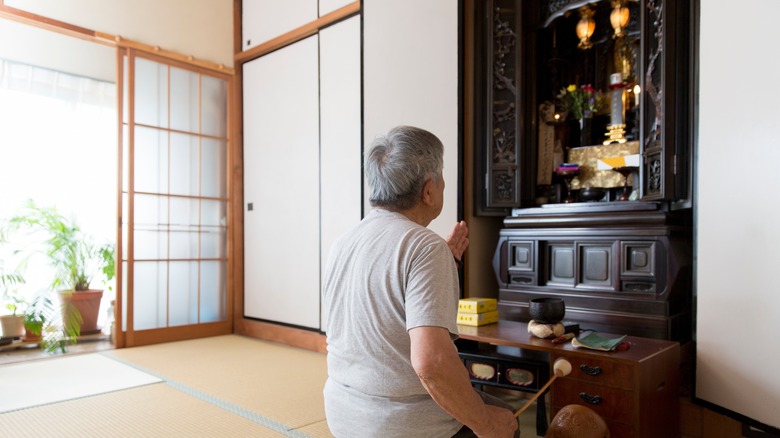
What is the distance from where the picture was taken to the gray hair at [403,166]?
4.13 ft

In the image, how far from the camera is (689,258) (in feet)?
8.00

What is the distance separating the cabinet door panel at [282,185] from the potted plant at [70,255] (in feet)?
4.81

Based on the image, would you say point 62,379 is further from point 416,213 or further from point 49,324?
point 416,213

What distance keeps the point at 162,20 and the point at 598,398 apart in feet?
14.9

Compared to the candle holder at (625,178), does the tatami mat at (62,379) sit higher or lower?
→ lower

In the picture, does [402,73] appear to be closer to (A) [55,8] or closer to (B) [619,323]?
(B) [619,323]

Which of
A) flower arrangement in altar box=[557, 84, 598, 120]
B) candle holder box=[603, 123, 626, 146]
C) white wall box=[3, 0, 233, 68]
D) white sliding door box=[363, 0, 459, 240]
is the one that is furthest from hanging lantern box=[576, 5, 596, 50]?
white wall box=[3, 0, 233, 68]

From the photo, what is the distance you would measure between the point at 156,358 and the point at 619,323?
3.18 metres

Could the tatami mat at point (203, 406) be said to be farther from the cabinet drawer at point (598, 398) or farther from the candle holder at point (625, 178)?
the candle holder at point (625, 178)

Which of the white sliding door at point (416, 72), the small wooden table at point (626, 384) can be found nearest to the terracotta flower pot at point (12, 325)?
the white sliding door at point (416, 72)

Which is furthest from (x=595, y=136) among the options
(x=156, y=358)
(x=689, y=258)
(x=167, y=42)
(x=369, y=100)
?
(x=167, y=42)

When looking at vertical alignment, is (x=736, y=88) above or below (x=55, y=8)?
below


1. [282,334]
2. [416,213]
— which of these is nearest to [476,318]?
[416,213]

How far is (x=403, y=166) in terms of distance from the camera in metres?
1.26
